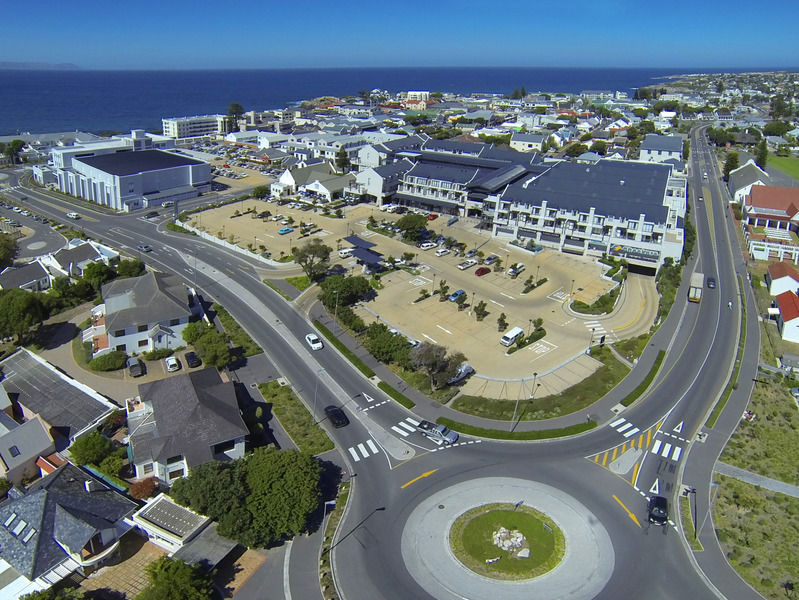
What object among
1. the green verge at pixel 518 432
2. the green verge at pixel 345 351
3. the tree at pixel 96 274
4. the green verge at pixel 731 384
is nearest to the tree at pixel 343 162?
the tree at pixel 96 274

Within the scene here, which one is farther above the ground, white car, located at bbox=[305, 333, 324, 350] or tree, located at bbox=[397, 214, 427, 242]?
tree, located at bbox=[397, 214, 427, 242]

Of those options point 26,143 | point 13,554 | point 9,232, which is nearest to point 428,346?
point 13,554

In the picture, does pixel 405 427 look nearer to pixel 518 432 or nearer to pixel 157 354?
pixel 518 432

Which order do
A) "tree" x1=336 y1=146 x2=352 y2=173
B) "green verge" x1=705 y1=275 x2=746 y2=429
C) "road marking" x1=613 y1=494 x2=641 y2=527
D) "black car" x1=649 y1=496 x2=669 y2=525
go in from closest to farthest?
"black car" x1=649 y1=496 x2=669 y2=525, "road marking" x1=613 y1=494 x2=641 y2=527, "green verge" x1=705 y1=275 x2=746 y2=429, "tree" x1=336 y1=146 x2=352 y2=173

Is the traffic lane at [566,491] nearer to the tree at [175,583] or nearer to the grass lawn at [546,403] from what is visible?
the grass lawn at [546,403]

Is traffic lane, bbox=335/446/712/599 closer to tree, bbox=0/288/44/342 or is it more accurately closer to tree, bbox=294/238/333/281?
tree, bbox=294/238/333/281

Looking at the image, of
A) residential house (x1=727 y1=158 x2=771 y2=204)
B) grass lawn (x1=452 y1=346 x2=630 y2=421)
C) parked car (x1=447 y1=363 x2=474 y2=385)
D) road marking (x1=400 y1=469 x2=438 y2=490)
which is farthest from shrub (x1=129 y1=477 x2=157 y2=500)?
residential house (x1=727 y1=158 x2=771 y2=204)

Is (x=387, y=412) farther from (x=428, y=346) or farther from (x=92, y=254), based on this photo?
(x=92, y=254)
